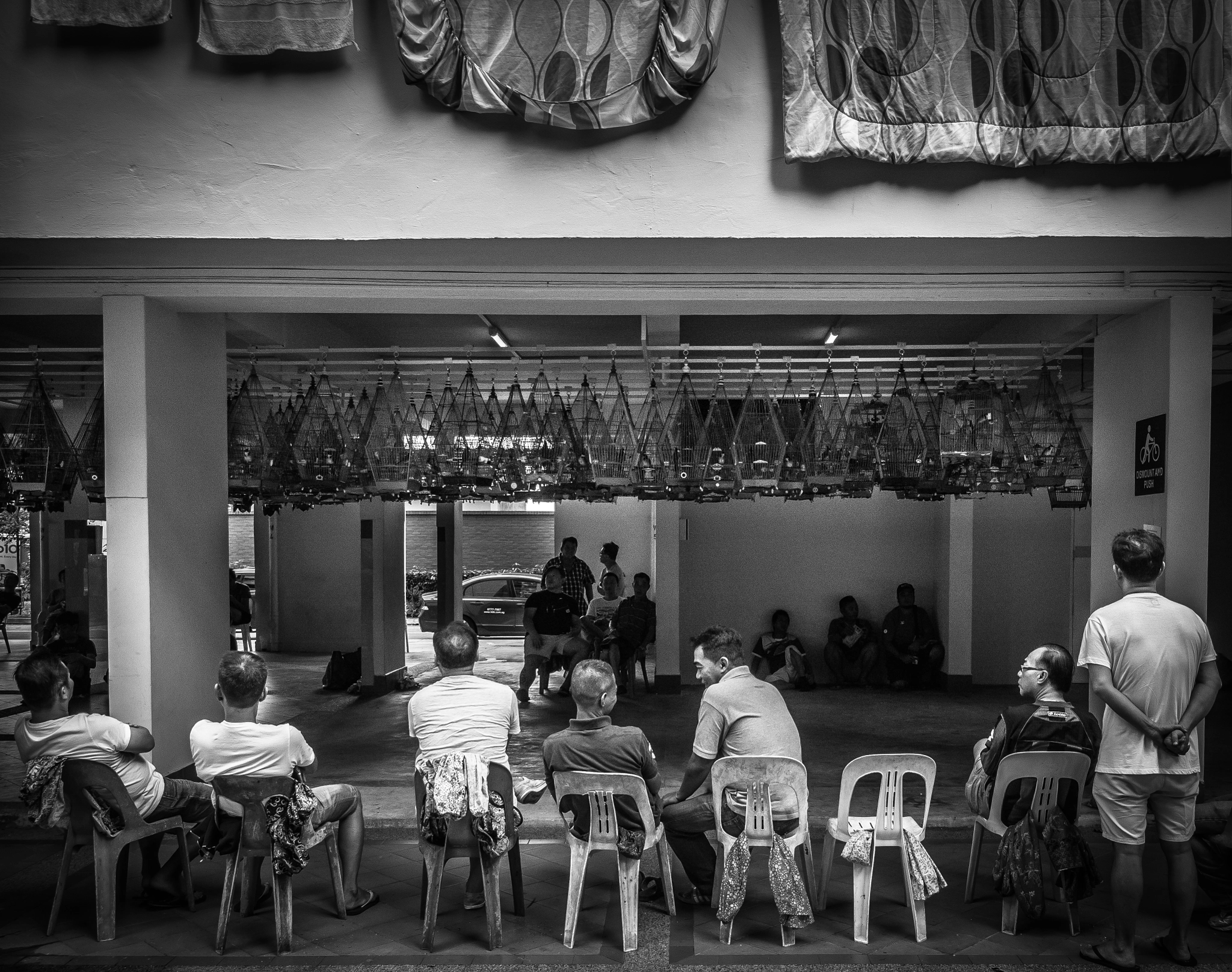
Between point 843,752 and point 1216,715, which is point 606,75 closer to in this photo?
point 843,752

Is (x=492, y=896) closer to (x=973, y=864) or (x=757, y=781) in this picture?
(x=757, y=781)

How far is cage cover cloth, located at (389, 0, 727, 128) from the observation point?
4.90 meters

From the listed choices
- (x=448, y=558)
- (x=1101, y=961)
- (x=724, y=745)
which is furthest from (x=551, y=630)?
(x=1101, y=961)

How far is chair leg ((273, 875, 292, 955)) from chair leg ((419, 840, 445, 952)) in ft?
1.96

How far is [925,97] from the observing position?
5004 millimetres

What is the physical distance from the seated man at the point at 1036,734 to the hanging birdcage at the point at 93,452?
626 cm

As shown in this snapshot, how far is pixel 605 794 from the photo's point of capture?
14.0 ft

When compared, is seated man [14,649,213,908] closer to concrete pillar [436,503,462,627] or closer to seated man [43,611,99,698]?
seated man [43,611,99,698]

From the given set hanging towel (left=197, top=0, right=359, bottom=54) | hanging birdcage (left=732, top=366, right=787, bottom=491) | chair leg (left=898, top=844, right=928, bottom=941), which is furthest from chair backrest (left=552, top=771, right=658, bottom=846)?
hanging towel (left=197, top=0, right=359, bottom=54)

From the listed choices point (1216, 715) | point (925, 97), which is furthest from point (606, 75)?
point (1216, 715)

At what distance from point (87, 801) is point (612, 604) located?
24.8 ft

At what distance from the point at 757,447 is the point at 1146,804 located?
415cm

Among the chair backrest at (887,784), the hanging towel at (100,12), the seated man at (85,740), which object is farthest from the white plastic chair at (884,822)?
the hanging towel at (100,12)

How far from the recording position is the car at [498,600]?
53.6 feet
